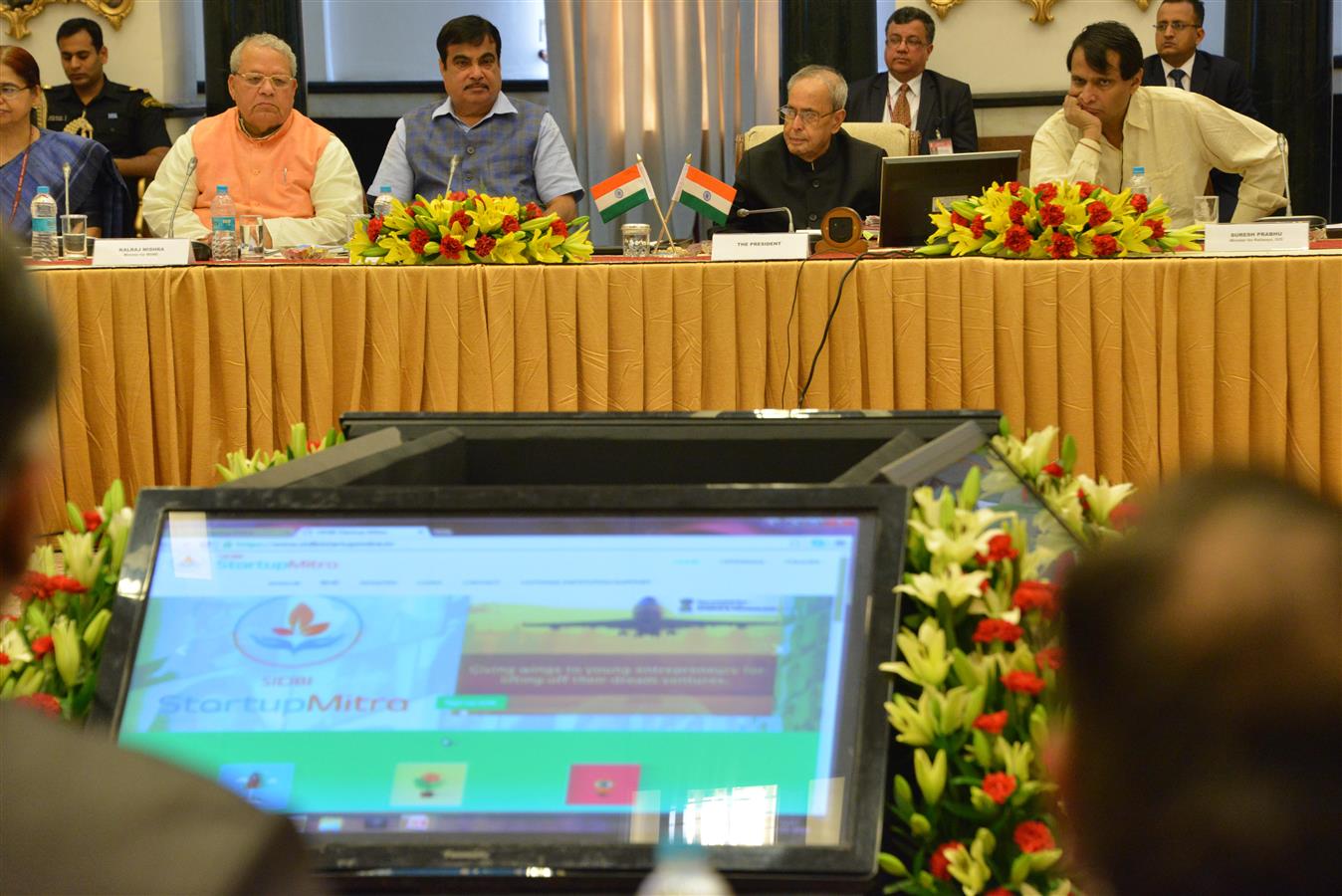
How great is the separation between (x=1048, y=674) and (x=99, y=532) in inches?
28.5

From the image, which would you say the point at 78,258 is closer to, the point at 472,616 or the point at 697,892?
the point at 472,616

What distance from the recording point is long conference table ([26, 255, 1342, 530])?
3477 millimetres

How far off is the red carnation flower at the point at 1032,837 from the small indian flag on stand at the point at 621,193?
336 centimetres

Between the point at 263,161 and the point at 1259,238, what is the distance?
10.0ft

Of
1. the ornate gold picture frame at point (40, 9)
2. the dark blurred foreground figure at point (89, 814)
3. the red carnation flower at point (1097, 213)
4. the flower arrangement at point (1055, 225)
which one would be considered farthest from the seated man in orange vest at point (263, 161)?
the dark blurred foreground figure at point (89, 814)

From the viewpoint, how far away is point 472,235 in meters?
3.74

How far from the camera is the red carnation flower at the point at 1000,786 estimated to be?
0.94m

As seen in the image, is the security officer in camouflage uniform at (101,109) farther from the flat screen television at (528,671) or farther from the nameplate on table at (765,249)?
the flat screen television at (528,671)

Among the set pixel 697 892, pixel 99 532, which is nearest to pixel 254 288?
pixel 99 532

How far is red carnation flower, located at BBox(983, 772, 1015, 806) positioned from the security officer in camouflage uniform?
656cm

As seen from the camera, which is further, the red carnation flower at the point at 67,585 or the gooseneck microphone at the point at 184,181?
the gooseneck microphone at the point at 184,181

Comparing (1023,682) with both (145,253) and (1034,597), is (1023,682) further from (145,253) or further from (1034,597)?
(145,253)

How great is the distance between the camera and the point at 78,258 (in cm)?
407

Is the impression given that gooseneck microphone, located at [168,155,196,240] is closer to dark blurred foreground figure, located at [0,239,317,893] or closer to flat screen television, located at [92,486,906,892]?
flat screen television, located at [92,486,906,892]
